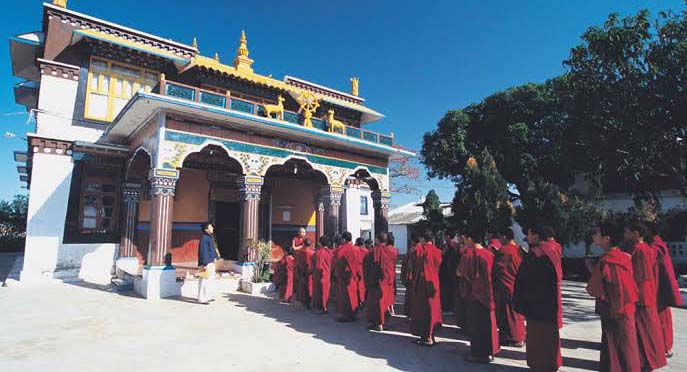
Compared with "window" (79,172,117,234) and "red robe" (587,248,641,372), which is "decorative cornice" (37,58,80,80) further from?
"red robe" (587,248,641,372)

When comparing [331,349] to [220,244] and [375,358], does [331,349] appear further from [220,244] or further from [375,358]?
[220,244]

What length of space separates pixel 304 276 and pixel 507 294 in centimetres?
447

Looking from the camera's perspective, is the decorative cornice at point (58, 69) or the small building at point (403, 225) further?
the small building at point (403, 225)

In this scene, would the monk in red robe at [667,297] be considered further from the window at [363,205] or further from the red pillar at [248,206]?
the window at [363,205]

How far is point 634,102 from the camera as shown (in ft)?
32.6

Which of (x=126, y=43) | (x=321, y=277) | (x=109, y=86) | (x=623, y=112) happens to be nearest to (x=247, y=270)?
(x=321, y=277)

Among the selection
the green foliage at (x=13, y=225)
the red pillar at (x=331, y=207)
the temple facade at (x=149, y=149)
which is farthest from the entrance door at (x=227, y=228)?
the green foliage at (x=13, y=225)

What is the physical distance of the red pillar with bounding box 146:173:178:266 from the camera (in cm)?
958

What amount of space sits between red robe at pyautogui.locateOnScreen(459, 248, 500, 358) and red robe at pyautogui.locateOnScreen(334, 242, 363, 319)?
256 cm

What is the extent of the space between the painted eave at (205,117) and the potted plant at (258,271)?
11.2 feet

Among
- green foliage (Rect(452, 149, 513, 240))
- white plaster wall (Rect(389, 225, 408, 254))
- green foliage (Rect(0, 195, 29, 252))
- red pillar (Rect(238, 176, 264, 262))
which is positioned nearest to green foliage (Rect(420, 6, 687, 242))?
green foliage (Rect(452, 149, 513, 240))

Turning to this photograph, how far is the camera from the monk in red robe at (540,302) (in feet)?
14.0

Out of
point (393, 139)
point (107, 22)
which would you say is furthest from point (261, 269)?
point (107, 22)

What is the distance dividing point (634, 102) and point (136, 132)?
1388 centimetres
